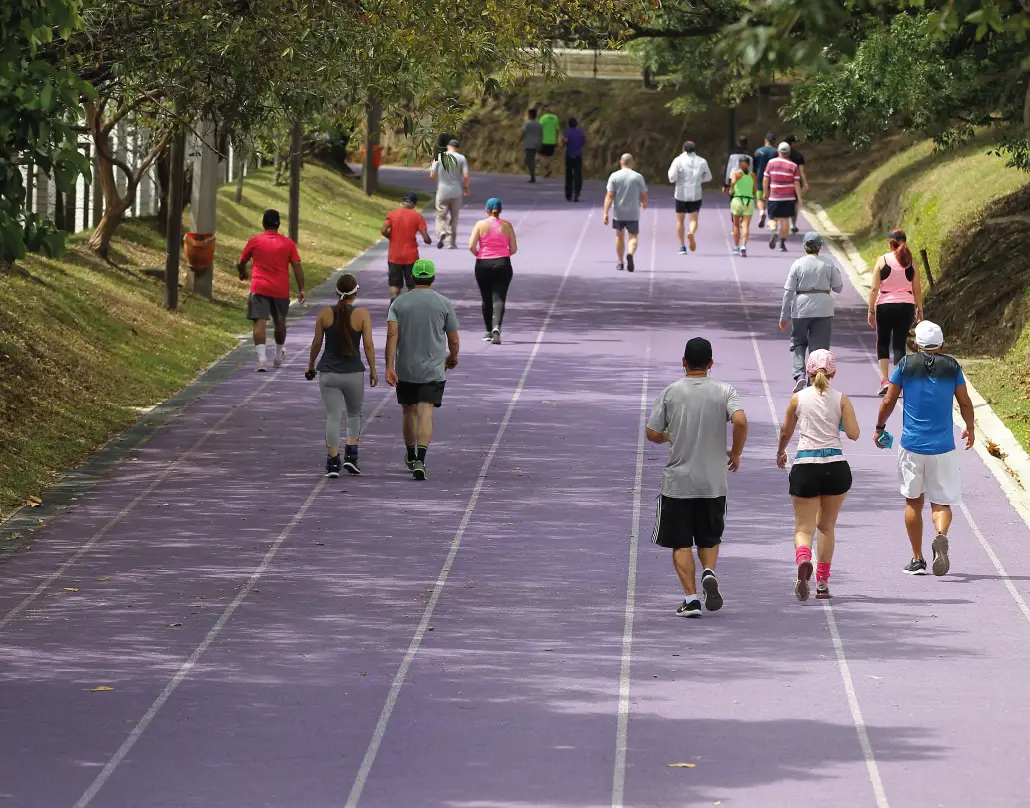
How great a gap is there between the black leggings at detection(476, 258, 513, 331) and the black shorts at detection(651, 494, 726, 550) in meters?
11.2

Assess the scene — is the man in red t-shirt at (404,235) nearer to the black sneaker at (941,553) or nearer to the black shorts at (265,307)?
the black shorts at (265,307)

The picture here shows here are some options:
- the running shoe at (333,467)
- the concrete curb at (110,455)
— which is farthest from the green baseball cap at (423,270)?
the concrete curb at (110,455)

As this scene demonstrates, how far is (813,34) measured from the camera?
6.64m

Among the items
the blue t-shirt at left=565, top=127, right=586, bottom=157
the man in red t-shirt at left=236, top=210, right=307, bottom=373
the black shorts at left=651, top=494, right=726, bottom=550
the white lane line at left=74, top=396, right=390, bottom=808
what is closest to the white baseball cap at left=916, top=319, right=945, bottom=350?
the black shorts at left=651, top=494, right=726, bottom=550

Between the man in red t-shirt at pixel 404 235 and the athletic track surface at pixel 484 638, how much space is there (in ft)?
19.5

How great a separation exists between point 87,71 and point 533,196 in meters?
29.4

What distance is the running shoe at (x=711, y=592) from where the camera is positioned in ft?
36.8

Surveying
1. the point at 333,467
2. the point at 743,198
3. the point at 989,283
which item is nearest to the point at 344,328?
the point at 333,467

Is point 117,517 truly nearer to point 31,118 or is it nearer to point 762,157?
point 31,118

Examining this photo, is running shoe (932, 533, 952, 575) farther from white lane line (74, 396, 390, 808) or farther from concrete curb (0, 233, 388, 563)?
concrete curb (0, 233, 388, 563)

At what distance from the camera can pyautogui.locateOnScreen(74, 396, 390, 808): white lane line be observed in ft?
27.1

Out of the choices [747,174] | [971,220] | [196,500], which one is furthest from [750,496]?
[747,174]

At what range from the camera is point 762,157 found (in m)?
35.2

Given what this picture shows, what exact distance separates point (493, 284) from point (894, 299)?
17.7ft
